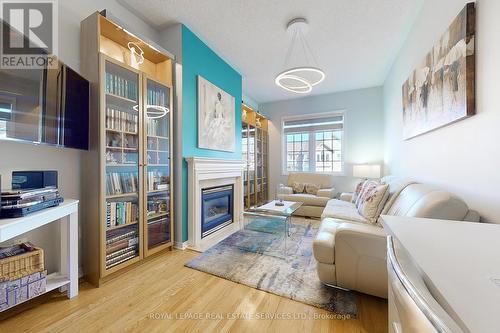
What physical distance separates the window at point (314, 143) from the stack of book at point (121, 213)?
4033 mm

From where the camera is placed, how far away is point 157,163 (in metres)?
2.42

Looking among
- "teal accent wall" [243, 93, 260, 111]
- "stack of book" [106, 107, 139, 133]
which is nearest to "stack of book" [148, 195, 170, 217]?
"stack of book" [106, 107, 139, 133]

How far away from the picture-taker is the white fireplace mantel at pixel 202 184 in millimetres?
2602

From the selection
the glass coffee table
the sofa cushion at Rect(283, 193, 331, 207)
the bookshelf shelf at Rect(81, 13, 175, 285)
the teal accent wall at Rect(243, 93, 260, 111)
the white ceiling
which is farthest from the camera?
the teal accent wall at Rect(243, 93, 260, 111)

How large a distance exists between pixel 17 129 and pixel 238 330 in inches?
74.8

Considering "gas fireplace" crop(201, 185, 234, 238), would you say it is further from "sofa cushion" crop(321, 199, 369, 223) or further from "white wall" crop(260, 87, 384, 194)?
"white wall" crop(260, 87, 384, 194)

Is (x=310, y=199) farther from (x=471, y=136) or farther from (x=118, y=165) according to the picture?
(x=118, y=165)

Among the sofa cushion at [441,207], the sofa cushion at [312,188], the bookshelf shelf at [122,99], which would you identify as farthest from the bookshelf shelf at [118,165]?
the sofa cushion at [312,188]

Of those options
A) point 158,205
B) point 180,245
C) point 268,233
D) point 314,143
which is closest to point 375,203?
point 268,233

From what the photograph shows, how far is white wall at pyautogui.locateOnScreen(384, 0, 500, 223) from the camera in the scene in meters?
1.18

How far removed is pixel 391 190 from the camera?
233cm

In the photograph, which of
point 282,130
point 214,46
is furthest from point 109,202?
point 282,130

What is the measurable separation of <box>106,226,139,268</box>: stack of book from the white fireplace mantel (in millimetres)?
671

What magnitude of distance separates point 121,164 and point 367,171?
13.8 ft
